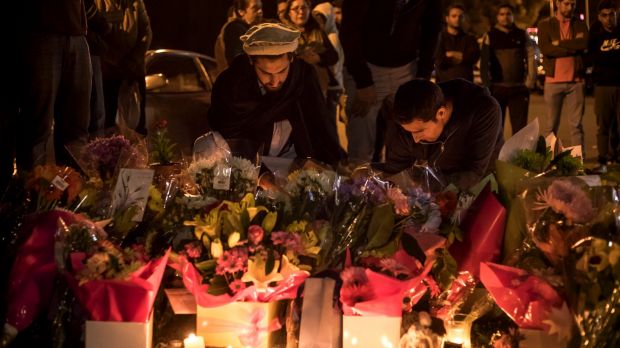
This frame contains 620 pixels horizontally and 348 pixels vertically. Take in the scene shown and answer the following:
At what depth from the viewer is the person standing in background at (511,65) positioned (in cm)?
967

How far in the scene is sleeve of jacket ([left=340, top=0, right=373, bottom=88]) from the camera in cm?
686

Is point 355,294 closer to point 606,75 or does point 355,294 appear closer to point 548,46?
point 606,75

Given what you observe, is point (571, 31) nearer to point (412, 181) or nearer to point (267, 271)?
point (412, 181)

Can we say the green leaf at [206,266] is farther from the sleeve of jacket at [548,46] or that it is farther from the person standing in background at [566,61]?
the sleeve of jacket at [548,46]

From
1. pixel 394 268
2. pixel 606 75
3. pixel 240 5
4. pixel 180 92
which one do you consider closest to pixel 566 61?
pixel 606 75

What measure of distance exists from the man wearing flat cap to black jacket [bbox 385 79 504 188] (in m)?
0.66

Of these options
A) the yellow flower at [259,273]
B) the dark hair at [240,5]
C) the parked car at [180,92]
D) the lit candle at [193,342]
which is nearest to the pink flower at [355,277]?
the yellow flower at [259,273]

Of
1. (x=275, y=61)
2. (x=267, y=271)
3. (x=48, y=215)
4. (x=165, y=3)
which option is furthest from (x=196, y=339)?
(x=165, y=3)

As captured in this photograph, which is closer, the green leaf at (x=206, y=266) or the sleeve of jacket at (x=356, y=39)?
the green leaf at (x=206, y=266)

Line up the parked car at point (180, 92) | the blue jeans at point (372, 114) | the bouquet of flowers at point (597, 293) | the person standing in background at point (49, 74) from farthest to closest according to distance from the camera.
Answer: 1. the parked car at point (180, 92)
2. the blue jeans at point (372, 114)
3. the person standing in background at point (49, 74)
4. the bouquet of flowers at point (597, 293)

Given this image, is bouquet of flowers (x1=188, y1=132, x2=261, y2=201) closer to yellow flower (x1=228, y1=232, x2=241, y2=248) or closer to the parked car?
yellow flower (x1=228, y1=232, x2=241, y2=248)

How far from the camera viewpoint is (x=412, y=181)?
14.0 ft

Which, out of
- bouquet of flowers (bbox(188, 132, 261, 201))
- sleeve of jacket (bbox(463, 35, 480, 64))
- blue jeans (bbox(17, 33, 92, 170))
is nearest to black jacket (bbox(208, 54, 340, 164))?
blue jeans (bbox(17, 33, 92, 170))

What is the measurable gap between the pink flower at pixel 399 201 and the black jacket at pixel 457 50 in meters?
5.62
